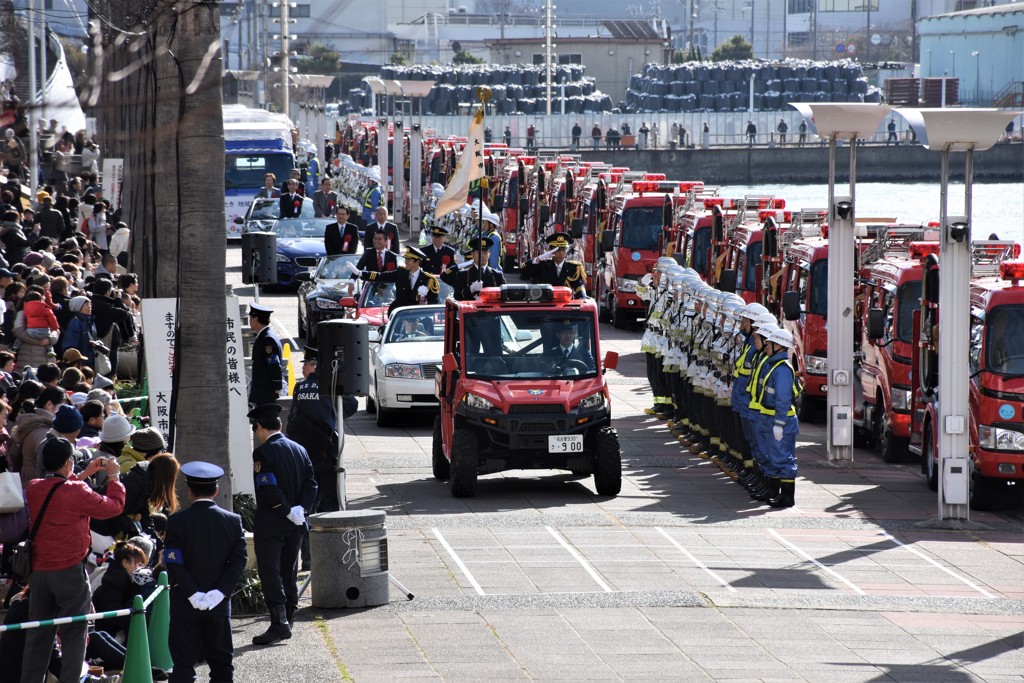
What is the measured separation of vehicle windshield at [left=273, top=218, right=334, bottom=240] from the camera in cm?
3578

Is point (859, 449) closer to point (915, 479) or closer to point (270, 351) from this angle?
point (915, 479)

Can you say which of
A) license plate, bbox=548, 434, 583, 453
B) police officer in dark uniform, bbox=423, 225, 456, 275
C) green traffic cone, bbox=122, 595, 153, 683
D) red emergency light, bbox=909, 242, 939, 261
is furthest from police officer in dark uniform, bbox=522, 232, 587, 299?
green traffic cone, bbox=122, 595, 153, 683

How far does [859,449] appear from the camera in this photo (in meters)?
20.2

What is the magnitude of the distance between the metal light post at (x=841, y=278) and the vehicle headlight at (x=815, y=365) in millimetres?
2268

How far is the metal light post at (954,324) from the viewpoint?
15336 millimetres

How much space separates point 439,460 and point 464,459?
1216 mm

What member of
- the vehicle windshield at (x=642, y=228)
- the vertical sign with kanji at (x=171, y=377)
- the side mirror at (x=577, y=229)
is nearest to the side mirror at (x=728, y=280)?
the vehicle windshield at (x=642, y=228)

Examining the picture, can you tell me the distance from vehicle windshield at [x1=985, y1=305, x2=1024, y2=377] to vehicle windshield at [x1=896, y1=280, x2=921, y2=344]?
7.68ft

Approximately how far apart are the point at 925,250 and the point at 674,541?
23.4 ft

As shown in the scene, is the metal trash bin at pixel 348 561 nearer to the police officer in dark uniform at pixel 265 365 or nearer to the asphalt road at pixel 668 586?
the asphalt road at pixel 668 586

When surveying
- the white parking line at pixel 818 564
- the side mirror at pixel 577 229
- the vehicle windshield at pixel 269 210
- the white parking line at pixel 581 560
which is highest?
the vehicle windshield at pixel 269 210

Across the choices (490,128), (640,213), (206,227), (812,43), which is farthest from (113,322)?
(812,43)

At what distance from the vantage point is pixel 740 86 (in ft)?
399

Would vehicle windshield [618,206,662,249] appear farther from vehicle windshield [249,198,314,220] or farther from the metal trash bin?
the metal trash bin
